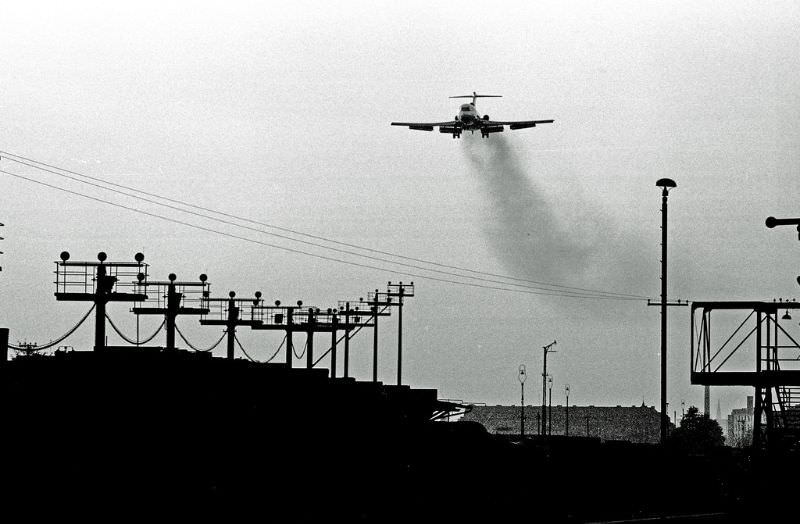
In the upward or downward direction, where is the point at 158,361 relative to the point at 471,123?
downward

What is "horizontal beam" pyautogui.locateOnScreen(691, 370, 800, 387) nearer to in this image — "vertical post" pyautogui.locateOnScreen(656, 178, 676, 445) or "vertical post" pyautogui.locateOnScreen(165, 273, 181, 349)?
"vertical post" pyautogui.locateOnScreen(656, 178, 676, 445)

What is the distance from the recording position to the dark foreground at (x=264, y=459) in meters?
33.4

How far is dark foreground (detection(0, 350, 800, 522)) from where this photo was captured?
1316 inches

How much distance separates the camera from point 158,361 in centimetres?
4009

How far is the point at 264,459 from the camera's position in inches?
1516

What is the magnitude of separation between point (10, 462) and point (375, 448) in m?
14.3

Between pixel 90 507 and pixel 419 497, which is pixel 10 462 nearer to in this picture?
pixel 90 507

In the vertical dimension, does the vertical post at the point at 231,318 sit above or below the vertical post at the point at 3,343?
above

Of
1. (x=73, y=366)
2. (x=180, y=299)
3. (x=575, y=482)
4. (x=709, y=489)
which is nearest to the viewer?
(x=73, y=366)

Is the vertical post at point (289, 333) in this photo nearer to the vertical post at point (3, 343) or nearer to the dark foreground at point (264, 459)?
the dark foreground at point (264, 459)

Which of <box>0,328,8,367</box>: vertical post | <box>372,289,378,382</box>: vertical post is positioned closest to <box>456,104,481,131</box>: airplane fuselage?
<box>372,289,378,382</box>: vertical post

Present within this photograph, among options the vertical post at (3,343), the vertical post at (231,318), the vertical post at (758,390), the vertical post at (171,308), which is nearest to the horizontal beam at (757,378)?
the vertical post at (758,390)

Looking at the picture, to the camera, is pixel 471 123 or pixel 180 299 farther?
pixel 471 123

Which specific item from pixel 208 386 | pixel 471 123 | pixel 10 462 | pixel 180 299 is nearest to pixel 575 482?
pixel 208 386
